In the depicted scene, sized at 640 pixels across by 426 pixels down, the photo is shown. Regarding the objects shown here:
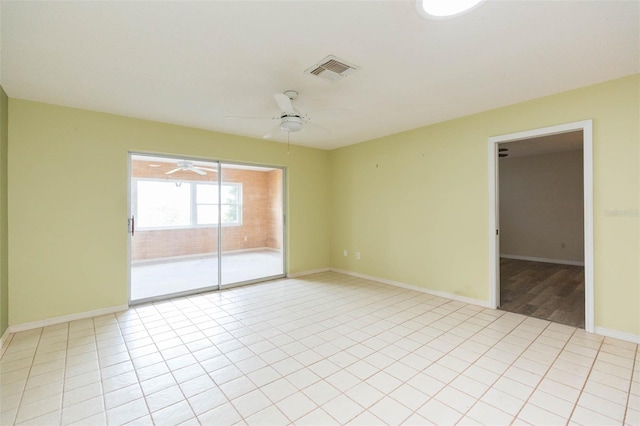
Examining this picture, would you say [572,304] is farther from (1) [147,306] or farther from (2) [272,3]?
(1) [147,306]

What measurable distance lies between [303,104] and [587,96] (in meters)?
3.02

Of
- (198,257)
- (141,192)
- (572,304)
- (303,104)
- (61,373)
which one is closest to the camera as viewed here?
(61,373)

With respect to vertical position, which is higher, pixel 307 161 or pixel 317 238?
pixel 307 161

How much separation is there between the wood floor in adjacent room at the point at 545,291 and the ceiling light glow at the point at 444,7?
3.45m

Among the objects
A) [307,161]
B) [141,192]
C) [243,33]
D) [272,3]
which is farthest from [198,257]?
[272,3]

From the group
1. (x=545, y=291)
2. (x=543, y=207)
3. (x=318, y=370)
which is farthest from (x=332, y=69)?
(x=543, y=207)

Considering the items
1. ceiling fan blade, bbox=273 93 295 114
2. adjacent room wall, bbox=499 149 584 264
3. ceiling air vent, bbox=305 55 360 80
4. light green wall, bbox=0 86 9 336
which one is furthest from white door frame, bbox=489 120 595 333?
light green wall, bbox=0 86 9 336

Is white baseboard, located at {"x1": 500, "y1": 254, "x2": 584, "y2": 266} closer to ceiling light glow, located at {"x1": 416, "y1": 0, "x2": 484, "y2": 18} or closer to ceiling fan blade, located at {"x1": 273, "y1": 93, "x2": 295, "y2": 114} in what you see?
ceiling light glow, located at {"x1": 416, "y1": 0, "x2": 484, "y2": 18}

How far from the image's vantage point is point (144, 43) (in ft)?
7.04

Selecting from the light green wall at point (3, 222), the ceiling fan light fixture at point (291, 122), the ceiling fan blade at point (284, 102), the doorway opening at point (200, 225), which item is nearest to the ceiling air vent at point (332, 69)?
the ceiling fan blade at point (284, 102)

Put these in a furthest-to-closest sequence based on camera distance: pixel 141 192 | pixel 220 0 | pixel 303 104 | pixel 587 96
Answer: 1. pixel 141 192
2. pixel 303 104
3. pixel 587 96
4. pixel 220 0

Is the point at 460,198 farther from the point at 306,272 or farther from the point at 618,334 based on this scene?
the point at 306,272

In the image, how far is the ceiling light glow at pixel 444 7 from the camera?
5.51 feet

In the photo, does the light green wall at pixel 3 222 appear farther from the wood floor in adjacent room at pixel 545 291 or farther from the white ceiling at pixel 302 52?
the wood floor in adjacent room at pixel 545 291
